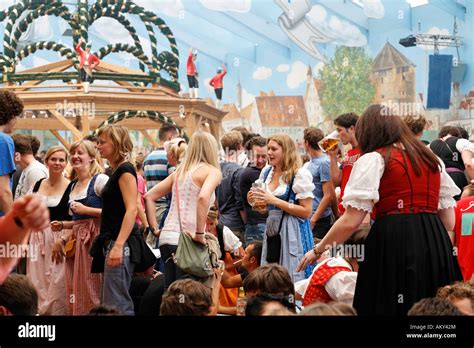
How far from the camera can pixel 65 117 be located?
39.8 feet

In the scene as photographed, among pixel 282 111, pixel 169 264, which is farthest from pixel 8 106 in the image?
pixel 282 111

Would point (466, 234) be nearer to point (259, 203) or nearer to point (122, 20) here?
point (259, 203)

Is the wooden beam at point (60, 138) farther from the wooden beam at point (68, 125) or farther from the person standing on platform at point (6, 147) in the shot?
the person standing on platform at point (6, 147)

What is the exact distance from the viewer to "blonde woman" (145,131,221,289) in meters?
5.36

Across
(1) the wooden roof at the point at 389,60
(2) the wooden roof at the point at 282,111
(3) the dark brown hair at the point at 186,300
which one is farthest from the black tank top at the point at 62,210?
(1) the wooden roof at the point at 389,60

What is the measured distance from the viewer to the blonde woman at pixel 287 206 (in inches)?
235

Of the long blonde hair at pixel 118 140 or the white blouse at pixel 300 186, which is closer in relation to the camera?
the long blonde hair at pixel 118 140

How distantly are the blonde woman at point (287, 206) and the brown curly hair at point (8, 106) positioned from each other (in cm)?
178

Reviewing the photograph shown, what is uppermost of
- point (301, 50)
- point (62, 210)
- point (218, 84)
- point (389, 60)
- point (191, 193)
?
point (301, 50)

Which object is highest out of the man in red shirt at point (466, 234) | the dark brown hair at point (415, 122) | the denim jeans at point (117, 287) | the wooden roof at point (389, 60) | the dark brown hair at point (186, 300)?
the wooden roof at point (389, 60)

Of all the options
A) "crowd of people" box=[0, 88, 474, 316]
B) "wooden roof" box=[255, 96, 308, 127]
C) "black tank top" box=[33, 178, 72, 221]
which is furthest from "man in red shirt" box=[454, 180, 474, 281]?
"wooden roof" box=[255, 96, 308, 127]

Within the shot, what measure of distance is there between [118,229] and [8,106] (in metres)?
1.01

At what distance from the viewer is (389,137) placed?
4125 mm

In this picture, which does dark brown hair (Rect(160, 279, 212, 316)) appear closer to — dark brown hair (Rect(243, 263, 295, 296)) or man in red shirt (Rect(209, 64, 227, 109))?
dark brown hair (Rect(243, 263, 295, 296))
